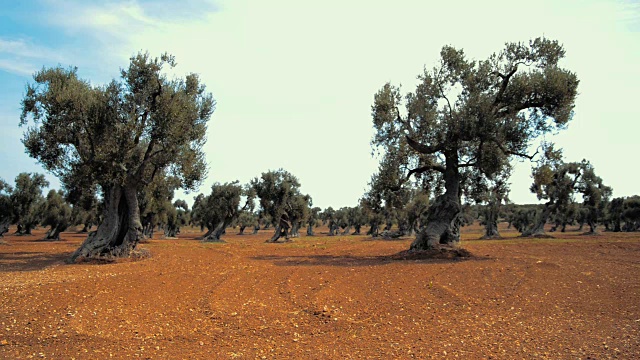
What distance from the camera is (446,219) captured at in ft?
78.7

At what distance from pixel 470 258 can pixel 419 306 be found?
12.2m

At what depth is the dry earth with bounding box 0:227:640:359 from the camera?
7.88m

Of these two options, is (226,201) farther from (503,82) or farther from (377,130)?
(503,82)

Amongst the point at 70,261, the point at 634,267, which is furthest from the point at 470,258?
the point at 70,261

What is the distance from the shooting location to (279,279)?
15.4 meters

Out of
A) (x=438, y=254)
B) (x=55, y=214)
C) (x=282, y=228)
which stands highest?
(x=55, y=214)

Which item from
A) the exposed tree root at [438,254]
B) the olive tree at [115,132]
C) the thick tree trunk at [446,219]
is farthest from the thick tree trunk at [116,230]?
the thick tree trunk at [446,219]

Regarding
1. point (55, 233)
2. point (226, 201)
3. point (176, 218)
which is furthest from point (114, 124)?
point (176, 218)

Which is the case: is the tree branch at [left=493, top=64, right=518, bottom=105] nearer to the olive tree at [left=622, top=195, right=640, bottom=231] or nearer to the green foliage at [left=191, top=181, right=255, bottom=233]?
the green foliage at [left=191, top=181, right=255, bottom=233]

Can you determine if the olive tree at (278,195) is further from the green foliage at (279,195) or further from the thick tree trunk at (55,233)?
the thick tree trunk at (55,233)

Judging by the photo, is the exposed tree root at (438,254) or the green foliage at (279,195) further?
the green foliage at (279,195)

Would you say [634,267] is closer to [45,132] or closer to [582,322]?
[582,322]

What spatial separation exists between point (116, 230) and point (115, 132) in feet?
19.3

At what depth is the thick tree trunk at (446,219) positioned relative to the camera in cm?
2352
